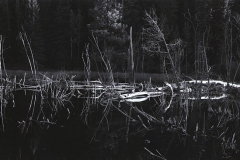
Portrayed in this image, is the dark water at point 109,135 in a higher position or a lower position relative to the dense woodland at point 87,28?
lower

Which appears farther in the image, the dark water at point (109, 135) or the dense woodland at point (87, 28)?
the dense woodland at point (87, 28)

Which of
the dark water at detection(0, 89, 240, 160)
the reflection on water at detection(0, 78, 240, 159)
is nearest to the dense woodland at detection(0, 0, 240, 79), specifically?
the reflection on water at detection(0, 78, 240, 159)

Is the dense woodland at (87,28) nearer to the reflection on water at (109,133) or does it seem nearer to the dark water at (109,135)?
the reflection on water at (109,133)

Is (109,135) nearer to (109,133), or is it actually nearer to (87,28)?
(109,133)

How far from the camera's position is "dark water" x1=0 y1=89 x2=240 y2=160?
819 centimetres

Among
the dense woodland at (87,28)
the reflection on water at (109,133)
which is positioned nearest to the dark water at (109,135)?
the reflection on water at (109,133)

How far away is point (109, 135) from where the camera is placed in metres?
9.92

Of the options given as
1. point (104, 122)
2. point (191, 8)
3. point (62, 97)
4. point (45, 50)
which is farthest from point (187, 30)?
point (104, 122)

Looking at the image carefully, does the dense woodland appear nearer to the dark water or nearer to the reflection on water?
the reflection on water

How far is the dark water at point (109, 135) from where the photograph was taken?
819 cm

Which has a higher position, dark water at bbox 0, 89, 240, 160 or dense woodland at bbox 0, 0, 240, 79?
dense woodland at bbox 0, 0, 240, 79

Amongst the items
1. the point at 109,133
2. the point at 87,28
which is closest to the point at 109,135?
the point at 109,133

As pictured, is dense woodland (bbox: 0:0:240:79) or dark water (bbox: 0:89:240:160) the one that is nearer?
dark water (bbox: 0:89:240:160)

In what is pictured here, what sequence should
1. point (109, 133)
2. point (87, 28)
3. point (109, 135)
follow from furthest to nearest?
point (87, 28)
point (109, 133)
point (109, 135)
